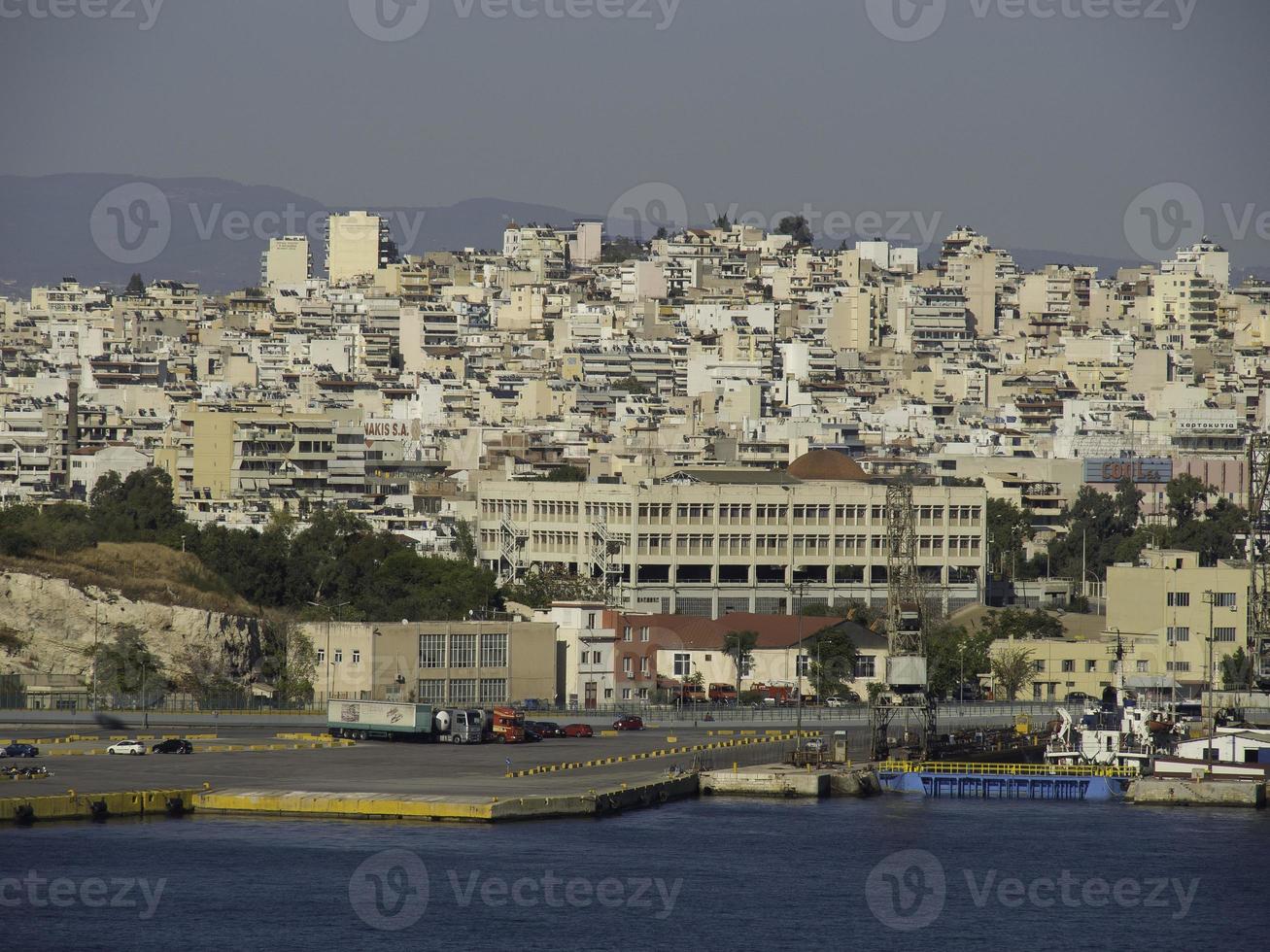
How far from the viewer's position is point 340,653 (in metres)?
71.1

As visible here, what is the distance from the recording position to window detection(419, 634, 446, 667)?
230ft

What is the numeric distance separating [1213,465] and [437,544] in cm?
5915

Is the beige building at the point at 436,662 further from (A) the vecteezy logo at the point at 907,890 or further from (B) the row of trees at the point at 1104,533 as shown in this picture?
(B) the row of trees at the point at 1104,533

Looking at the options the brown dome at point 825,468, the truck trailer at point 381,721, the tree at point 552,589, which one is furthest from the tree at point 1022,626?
the truck trailer at point 381,721

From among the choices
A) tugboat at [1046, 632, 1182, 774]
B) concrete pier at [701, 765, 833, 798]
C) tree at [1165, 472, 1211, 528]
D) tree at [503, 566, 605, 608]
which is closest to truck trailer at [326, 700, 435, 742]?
concrete pier at [701, 765, 833, 798]

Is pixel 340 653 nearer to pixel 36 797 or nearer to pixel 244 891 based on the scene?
pixel 36 797

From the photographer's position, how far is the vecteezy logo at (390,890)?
43031 mm

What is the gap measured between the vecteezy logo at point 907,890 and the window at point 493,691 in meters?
23.4

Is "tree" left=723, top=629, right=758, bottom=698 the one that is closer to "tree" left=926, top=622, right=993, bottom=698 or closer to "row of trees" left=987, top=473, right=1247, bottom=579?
"tree" left=926, top=622, right=993, bottom=698

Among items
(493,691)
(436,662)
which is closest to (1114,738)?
(493,691)

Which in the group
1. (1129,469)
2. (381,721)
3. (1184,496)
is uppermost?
(1129,469)

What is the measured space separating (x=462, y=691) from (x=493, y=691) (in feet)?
3.80

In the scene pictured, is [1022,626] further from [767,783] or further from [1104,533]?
[1104,533]

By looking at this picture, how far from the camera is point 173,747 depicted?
58625mm
